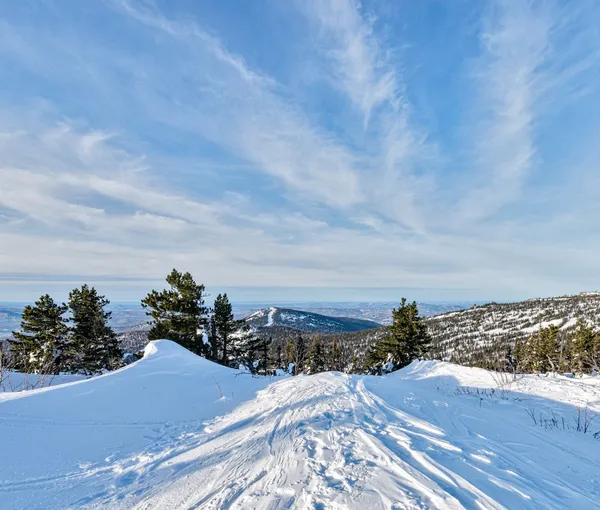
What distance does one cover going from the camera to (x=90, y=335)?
21750mm

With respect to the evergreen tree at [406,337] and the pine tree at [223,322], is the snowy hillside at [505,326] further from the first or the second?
the pine tree at [223,322]

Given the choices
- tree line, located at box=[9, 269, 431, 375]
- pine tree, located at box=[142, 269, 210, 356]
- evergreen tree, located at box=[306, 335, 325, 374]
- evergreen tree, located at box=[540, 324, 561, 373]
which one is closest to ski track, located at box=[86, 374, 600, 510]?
tree line, located at box=[9, 269, 431, 375]

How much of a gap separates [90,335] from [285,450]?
79.5 ft

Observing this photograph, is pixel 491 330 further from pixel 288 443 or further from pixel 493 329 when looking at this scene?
pixel 288 443

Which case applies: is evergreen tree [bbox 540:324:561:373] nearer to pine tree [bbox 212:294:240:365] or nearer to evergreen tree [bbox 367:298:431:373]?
evergreen tree [bbox 367:298:431:373]

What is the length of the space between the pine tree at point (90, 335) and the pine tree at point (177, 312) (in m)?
4.14

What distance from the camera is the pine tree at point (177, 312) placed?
20.2 m

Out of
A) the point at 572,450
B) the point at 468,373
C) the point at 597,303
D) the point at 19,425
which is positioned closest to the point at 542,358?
the point at 468,373

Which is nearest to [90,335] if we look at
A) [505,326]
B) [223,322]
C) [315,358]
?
[223,322]

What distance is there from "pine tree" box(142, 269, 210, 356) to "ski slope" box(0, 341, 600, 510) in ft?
43.1

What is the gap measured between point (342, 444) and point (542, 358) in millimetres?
47698

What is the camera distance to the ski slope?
291 cm

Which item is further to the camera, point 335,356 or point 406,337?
point 335,356

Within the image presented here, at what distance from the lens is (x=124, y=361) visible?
72.9 ft
